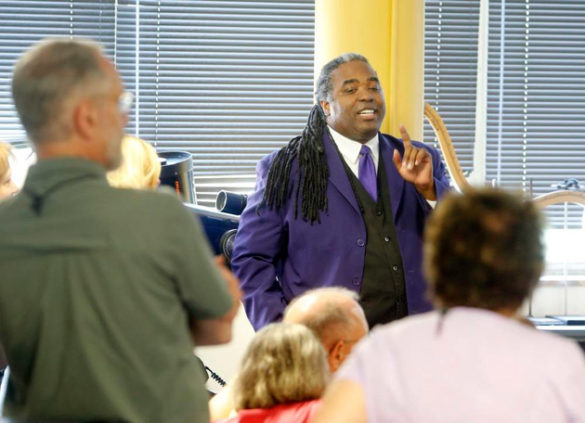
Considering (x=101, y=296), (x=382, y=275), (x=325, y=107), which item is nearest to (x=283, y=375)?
(x=101, y=296)

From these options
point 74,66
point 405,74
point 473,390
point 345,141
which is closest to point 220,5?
point 405,74

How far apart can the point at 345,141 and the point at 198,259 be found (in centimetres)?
172

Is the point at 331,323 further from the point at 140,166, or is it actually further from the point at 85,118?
the point at 85,118

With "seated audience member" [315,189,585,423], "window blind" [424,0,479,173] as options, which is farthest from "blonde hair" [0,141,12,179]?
"window blind" [424,0,479,173]

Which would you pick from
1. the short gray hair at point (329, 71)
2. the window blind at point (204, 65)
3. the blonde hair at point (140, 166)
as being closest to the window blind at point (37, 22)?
the window blind at point (204, 65)

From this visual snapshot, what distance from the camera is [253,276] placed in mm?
3268

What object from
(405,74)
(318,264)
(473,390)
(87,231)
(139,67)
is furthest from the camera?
(139,67)

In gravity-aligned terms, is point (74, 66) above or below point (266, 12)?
below

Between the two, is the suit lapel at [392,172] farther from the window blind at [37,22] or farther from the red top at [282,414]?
the window blind at [37,22]

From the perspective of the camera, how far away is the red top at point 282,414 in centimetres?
209

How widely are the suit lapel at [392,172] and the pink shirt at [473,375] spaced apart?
1752 mm

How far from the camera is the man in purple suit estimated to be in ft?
10.4

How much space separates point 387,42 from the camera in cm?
372

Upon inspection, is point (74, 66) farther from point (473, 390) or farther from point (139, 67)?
point (139, 67)
